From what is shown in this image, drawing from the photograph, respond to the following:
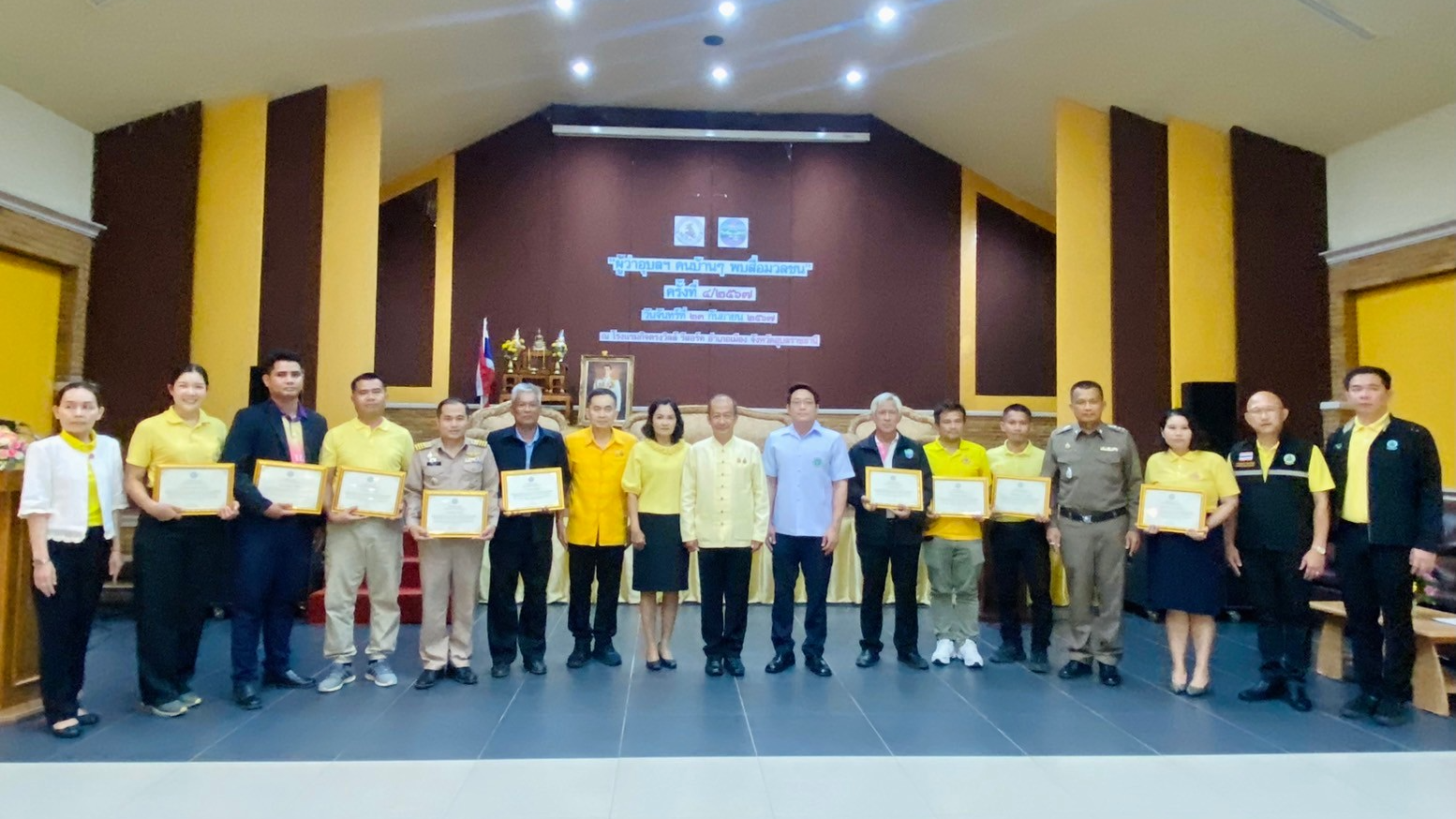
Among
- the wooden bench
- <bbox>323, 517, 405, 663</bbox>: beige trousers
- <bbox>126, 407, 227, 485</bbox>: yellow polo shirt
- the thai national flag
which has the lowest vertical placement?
the wooden bench

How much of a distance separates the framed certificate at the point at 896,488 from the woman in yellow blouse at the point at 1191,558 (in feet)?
3.29

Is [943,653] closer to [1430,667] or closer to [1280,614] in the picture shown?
[1280,614]

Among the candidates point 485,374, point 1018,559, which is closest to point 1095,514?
point 1018,559

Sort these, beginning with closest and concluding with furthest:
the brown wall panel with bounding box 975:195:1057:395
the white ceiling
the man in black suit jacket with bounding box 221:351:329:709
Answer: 1. the man in black suit jacket with bounding box 221:351:329:709
2. the white ceiling
3. the brown wall panel with bounding box 975:195:1057:395

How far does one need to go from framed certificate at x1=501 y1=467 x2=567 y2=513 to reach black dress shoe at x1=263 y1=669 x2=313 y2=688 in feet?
3.77

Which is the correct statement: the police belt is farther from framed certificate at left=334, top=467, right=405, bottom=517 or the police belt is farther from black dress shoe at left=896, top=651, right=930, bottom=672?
framed certificate at left=334, top=467, right=405, bottom=517

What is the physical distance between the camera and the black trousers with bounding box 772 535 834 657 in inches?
155

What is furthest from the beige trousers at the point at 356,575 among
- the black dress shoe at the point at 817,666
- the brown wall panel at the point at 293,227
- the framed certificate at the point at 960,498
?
the brown wall panel at the point at 293,227

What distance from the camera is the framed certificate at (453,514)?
3.59 meters

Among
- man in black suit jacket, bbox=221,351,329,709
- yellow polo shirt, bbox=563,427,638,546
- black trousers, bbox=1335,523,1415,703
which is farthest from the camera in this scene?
yellow polo shirt, bbox=563,427,638,546

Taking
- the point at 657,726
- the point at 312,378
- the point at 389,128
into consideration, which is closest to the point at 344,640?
the point at 657,726

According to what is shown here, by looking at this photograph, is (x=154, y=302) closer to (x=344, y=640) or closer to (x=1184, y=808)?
(x=344, y=640)

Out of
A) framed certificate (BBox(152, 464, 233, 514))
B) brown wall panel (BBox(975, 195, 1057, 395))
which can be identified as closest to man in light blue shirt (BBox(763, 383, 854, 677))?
framed certificate (BBox(152, 464, 233, 514))

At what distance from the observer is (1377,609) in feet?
11.2
